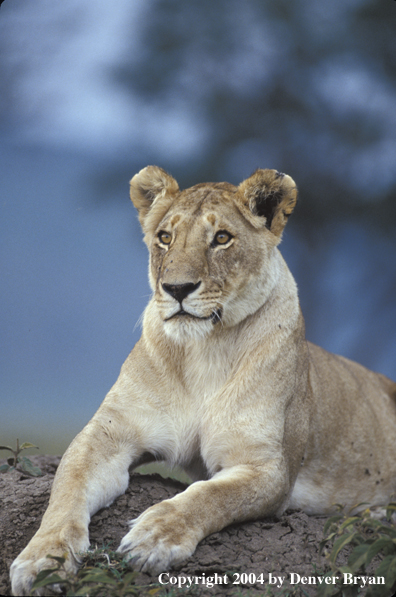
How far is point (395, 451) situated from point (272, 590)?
2725mm

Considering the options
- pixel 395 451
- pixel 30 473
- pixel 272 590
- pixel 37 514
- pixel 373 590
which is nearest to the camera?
pixel 373 590

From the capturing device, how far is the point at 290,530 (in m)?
3.15

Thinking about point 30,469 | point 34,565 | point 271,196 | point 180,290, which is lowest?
point 30,469

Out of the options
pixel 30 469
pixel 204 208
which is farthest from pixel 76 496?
pixel 204 208

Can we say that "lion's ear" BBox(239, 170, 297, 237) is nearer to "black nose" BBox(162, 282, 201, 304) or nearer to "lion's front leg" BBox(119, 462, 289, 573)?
"black nose" BBox(162, 282, 201, 304)

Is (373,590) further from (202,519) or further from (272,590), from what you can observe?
(202,519)

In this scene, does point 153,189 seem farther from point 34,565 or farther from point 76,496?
point 34,565

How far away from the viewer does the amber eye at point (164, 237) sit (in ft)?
11.2

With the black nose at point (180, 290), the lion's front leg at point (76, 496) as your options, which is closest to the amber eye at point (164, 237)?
the black nose at point (180, 290)

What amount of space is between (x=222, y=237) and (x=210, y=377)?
31.0 inches

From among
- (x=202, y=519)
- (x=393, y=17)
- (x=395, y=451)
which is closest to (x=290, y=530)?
(x=202, y=519)

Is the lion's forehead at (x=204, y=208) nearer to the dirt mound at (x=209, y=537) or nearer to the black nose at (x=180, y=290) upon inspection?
the black nose at (x=180, y=290)

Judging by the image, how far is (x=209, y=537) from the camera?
2807 millimetres

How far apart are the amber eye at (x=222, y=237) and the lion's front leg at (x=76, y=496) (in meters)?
1.18
